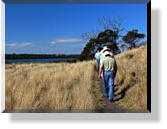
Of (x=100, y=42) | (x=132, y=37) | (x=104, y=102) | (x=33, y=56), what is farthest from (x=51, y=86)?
(x=132, y=37)

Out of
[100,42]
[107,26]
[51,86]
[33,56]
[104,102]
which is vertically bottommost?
[104,102]

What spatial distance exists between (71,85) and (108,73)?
2.24 feet

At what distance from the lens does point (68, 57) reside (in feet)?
17.1

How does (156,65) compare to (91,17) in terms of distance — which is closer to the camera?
(156,65)

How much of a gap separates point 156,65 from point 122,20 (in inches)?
38.2

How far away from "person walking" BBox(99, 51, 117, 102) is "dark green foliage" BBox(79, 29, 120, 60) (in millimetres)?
217

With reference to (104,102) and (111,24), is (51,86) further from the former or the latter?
(111,24)

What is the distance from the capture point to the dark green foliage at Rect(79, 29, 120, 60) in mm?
5270

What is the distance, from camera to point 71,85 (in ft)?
17.8

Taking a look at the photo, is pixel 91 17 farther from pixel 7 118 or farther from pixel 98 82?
pixel 7 118

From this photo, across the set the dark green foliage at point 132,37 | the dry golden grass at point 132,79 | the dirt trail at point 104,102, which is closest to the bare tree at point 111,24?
the dark green foliage at point 132,37

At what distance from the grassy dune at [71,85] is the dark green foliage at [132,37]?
0.14m

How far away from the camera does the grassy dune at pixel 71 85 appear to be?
5.30 metres
